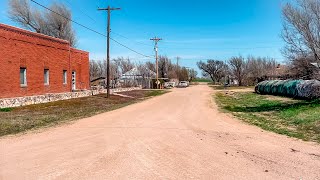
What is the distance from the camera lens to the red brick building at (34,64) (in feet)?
81.0

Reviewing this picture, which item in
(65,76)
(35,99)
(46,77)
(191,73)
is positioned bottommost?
(35,99)

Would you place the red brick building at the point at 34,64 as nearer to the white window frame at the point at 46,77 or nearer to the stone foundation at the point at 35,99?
the white window frame at the point at 46,77

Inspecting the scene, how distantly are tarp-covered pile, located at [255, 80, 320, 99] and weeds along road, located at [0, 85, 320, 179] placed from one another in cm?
1622

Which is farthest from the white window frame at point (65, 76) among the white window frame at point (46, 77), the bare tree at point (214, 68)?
the bare tree at point (214, 68)

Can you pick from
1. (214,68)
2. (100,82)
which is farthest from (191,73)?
(100,82)

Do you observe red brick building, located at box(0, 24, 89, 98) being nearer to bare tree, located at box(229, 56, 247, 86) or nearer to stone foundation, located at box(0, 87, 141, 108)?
stone foundation, located at box(0, 87, 141, 108)

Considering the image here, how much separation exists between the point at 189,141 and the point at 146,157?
2396 mm

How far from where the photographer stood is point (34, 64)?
28.5 m

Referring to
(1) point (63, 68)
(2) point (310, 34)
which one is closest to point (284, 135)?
(2) point (310, 34)

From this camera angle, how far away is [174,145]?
9.36 m

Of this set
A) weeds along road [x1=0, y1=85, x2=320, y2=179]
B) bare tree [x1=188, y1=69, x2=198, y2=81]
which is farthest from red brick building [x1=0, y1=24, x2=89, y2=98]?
bare tree [x1=188, y1=69, x2=198, y2=81]

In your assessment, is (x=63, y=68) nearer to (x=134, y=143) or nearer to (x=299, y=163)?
(x=134, y=143)

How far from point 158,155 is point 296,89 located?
80.6 ft

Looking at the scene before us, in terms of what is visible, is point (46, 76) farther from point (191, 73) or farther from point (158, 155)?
point (191, 73)
